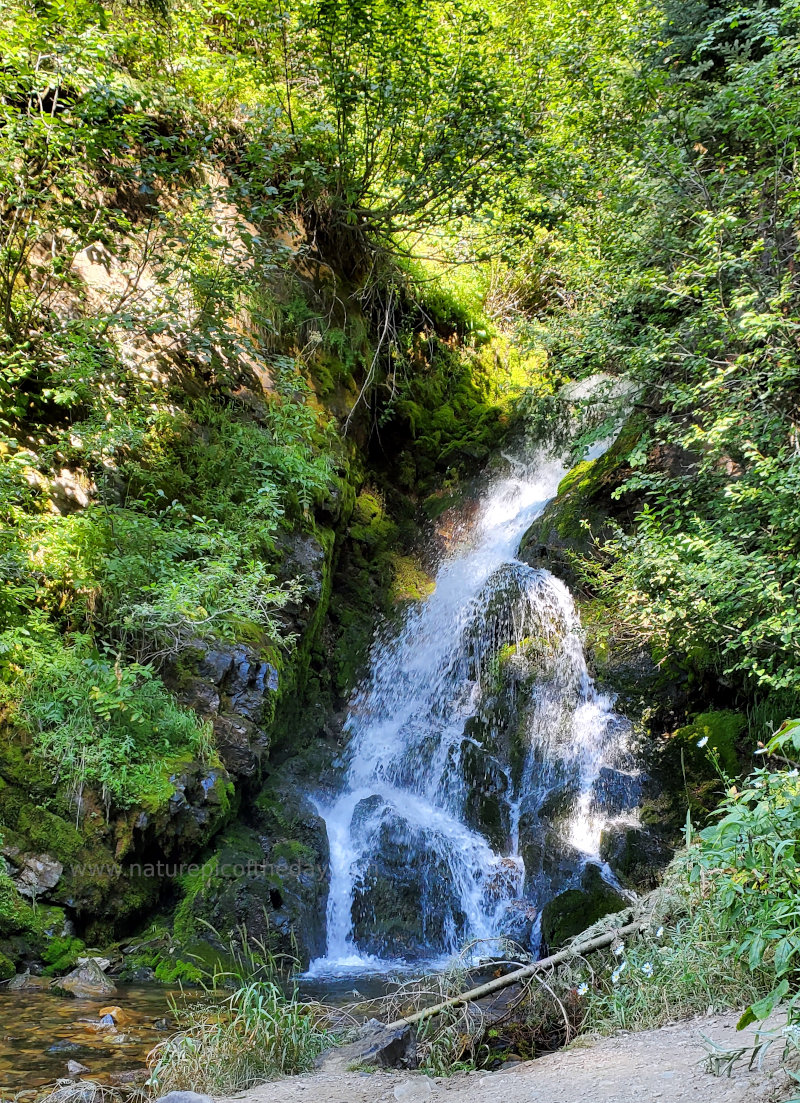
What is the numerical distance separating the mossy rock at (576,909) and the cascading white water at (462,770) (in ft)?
2.11

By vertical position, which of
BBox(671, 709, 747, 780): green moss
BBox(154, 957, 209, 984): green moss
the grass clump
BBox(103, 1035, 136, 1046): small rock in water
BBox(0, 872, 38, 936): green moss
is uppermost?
BBox(671, 709, 747, 780): green moss

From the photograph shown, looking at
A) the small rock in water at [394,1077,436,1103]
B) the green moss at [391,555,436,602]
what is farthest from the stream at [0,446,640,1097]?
the small rock in water at [394,1077,436,1103]

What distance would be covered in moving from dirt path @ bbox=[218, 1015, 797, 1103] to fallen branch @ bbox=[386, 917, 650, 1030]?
1.34 feet

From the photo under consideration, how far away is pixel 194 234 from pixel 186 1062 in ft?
23.6

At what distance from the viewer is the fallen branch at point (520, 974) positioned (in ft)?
13.9

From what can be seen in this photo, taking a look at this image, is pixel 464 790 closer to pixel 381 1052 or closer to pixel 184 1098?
pixel 381 1052

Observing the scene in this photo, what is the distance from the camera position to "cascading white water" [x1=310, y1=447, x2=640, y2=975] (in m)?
7.91

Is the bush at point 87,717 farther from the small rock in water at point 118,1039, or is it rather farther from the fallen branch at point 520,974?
the fallen branch at point 520,974

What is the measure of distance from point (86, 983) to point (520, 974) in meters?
3.46

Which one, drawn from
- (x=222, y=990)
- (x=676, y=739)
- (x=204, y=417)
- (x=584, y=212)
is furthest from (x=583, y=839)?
(x=584, y=212)

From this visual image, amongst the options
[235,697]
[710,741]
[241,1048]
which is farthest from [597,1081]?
[710,741]

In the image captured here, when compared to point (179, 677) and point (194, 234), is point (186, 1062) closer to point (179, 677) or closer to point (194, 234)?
point (179, 677)

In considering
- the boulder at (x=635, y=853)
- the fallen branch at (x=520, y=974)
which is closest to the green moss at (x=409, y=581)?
the boulder at (x=635, y=853)

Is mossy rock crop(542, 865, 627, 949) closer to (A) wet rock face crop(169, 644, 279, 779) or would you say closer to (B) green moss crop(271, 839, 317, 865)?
(B) green moss crop(271, 839, 317, 865)
